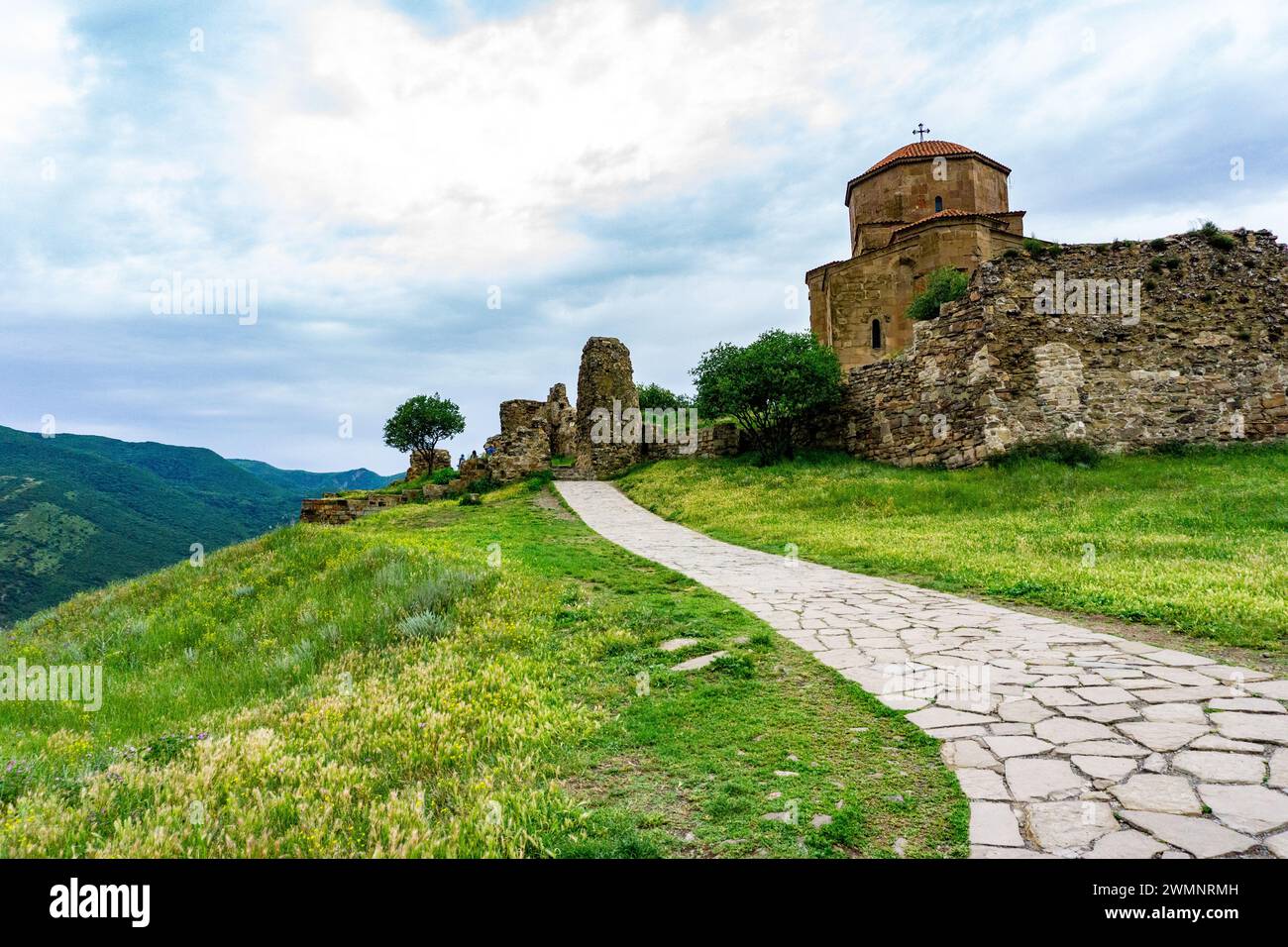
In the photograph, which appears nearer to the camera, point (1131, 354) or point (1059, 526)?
point (1059, 526)

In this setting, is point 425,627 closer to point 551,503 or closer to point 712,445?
point 551,503

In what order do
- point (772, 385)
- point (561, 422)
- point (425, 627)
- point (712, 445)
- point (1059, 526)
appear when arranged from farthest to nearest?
point (561, 422)
point (712, 445)
point (772, 385)
point (1059, 526)
point (425, 627)

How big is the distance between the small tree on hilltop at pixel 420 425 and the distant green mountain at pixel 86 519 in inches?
603

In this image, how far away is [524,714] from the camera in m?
4.45

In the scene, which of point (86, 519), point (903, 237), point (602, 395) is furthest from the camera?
point (86, 519)

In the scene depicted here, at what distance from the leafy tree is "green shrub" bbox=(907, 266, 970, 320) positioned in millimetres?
6678

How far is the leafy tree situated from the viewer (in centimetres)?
2075

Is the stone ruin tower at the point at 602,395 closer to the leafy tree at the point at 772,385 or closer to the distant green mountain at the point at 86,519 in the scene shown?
the leafy tree at the point at 772,385

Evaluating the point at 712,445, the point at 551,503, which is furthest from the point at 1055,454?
the point at 551,503

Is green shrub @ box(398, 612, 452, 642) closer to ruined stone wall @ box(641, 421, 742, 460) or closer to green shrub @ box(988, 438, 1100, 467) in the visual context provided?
green shrub @ box(988, 438, 1100, 467)

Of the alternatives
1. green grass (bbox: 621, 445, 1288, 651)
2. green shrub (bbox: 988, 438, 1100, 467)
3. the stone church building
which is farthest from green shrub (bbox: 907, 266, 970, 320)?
green shrub (bbox: 988, 438, 1100, 467)

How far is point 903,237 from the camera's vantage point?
31.0 meters

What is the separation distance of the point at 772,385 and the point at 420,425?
110 ft
